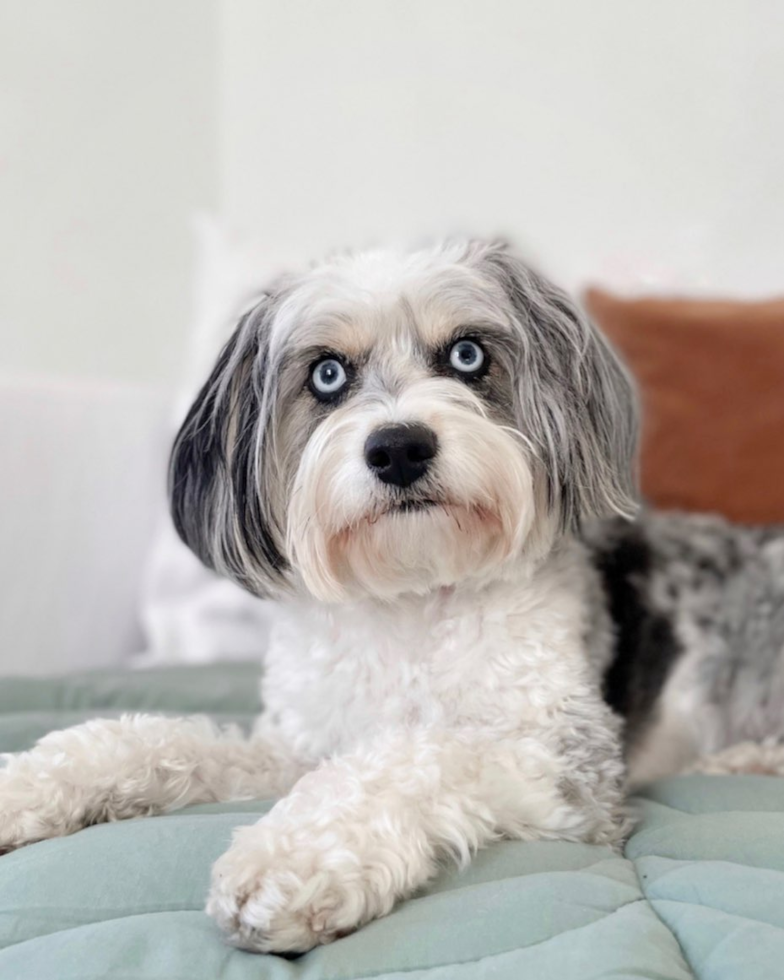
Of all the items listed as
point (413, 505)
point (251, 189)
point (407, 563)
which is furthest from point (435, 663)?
point (251, 189)

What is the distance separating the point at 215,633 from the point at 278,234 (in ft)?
6.17

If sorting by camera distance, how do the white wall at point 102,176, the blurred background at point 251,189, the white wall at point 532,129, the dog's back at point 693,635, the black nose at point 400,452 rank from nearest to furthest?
the black nose at point 400,452 < the dog's back at point 693,635 < the blurred background at point 251,189 < the white wall at point 532,129 < the white wall at point 102,176

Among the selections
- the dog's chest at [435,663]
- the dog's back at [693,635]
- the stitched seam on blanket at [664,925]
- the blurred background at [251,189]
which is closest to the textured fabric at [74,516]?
the blurred background at [251,189]

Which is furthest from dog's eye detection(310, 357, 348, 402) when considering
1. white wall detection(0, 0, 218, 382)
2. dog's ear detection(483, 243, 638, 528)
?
white wall detection(0, 0, 218, 382)

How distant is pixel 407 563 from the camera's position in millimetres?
1546

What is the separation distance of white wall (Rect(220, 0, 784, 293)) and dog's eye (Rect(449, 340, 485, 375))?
1.10m

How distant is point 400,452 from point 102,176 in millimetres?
2941

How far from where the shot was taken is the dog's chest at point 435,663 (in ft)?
5.37

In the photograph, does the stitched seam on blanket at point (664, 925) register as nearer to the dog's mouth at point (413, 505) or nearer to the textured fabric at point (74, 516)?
the dog's mouth at point (413, 505)

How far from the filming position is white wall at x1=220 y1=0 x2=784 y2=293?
311 cm

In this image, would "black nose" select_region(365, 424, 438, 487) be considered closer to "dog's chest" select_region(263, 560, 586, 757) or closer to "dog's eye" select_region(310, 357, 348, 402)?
"dog's eye" select_region(310, 357, 348, 402)

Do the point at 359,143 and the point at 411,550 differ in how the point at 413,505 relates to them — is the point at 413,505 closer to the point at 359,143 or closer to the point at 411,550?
the point at 411,550

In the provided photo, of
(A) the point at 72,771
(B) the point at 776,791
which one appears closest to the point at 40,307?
(A) the point at 72,771

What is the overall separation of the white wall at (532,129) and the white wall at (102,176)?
25 cm
